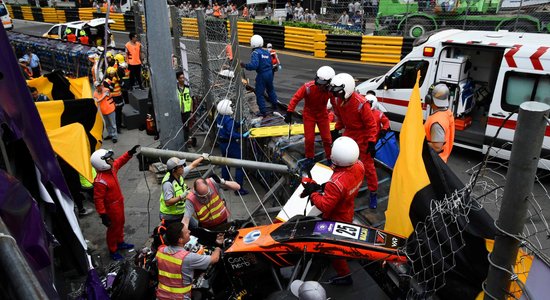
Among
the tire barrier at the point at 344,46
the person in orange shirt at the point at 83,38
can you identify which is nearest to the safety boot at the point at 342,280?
the tire barrier at the point at 344,46

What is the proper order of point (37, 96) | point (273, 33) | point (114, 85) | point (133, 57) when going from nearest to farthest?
point (37, 96) → point (114, 85) → point (133, 57) → point (273, 33)

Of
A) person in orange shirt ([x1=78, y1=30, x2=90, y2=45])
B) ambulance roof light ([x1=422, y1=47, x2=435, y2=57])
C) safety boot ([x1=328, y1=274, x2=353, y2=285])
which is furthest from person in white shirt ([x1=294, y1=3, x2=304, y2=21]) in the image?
safety boot ([x1=328, y1=274, x2=353, y2=285])

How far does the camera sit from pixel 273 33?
21.1 m

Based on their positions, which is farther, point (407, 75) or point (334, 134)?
point (407, 75)

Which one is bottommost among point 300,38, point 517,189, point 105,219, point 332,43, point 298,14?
point 105,219

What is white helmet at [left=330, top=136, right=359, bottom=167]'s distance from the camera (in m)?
4.75

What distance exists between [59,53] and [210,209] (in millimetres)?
14178

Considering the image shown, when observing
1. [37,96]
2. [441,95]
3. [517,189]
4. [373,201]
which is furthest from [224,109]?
[517,189]

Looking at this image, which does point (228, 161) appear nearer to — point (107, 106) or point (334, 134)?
point (334, 134)

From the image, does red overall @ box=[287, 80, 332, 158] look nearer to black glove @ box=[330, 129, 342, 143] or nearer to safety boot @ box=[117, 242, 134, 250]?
black glove @ box=[330, 129, 342, 143]

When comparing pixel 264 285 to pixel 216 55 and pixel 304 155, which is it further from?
pixel 216 55

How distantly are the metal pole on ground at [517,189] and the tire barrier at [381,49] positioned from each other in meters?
15.9

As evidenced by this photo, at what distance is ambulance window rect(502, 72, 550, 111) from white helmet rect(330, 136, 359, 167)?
4935 millimetres

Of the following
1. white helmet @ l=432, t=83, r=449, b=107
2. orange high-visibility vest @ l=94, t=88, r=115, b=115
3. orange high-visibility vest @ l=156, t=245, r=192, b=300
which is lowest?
orange high-visibility vest @ l=156, t=245, r=192, b=300
